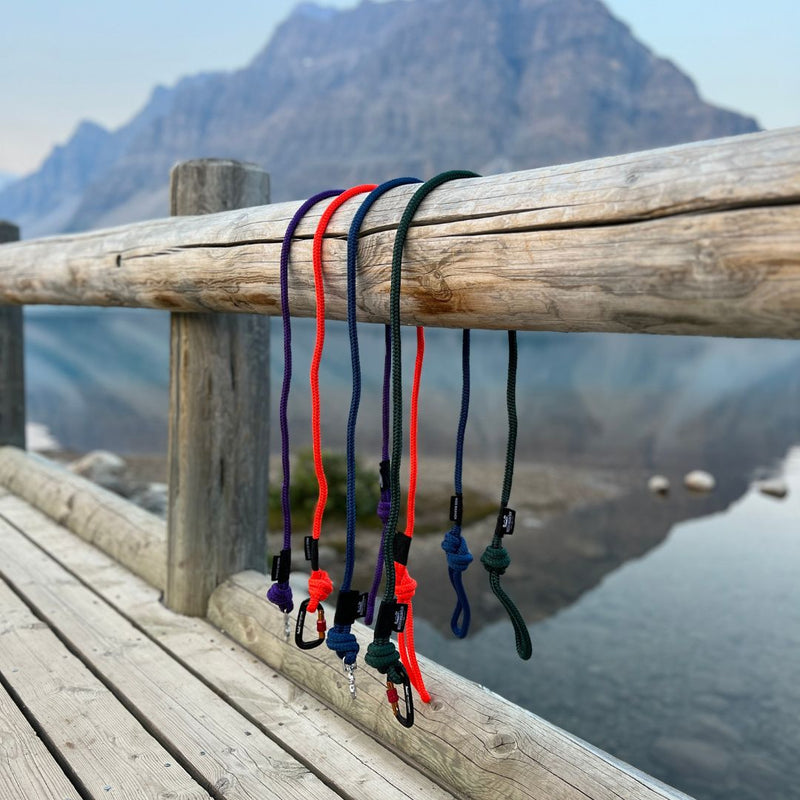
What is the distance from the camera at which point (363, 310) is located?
5.67ft

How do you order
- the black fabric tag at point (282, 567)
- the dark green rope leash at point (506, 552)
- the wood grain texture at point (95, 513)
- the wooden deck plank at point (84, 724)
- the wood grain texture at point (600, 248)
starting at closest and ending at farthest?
1. the wood grain texture at point (600, 248)
2. the dark green rope leash at point (506, 552)
3. the wooden deck plank at point (84, 724)
4. the black fabric tag at point (282, 567)
5. the wood grain texture at point (95, 513)

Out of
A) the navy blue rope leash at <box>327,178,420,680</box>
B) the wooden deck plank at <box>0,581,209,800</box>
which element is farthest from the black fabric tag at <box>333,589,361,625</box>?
the wooden deck plank at <box>0,581,209,800</box>

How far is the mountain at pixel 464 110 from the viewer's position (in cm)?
14338

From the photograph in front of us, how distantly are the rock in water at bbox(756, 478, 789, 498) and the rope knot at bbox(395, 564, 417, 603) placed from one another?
A: 12.7 meters

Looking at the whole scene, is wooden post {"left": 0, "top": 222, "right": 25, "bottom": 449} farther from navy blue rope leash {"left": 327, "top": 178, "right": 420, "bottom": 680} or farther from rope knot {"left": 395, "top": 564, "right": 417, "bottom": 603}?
rope knot {"left": 395, "top": 564, "right": 417, "bottom": 603}

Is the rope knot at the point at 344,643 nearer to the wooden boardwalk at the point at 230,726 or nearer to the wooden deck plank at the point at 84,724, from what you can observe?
the wooden boardwalk at the point at 230,726

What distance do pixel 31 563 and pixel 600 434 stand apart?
54.2 feet

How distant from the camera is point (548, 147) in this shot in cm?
13975

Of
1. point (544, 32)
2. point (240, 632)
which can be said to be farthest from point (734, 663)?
point (544, 32)

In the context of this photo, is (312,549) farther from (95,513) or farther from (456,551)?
(95,513)

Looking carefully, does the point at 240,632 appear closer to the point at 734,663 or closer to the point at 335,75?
the point at 734,663

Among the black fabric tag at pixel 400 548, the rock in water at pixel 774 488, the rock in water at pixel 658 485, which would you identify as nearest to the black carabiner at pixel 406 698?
the black fabric tag at pixel 400 548

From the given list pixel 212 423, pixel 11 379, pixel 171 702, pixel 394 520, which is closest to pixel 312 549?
pixel 394 520

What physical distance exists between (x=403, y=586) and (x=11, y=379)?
Answer: 430 cm
